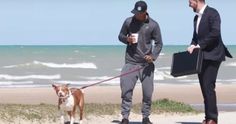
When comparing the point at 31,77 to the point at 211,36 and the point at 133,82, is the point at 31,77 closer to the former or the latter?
the point at 133,82

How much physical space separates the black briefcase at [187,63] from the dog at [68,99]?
5.15 ft

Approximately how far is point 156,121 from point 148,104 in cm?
101

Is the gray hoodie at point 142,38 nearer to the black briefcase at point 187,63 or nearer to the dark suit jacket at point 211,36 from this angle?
the black briefcase at point 187,63

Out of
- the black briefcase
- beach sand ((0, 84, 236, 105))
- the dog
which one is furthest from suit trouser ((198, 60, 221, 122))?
beach sand ((0, 84, 236, 105))

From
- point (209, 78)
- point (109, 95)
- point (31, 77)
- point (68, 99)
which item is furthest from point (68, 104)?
point (31, 77)

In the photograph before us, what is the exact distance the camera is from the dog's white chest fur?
1034 centimetres

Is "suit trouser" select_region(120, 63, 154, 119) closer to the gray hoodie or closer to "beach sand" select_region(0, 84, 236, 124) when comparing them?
the gray hoodie

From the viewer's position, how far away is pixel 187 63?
10070 millimetres

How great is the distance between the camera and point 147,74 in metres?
10.8

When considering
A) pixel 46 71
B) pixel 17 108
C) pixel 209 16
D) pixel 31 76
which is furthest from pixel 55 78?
pixel 209 16

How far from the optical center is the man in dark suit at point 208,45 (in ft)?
31.9

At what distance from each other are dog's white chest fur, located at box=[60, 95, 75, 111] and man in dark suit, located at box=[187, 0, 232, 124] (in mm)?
1966

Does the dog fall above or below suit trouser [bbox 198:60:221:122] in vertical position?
below

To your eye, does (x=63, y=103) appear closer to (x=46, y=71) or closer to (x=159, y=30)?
(x=159, y=30)
